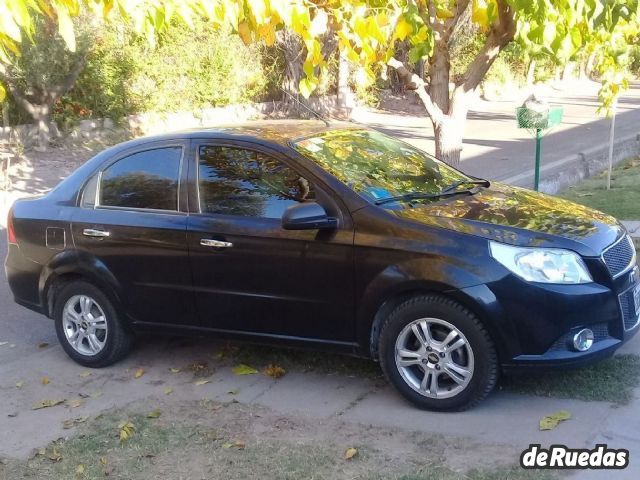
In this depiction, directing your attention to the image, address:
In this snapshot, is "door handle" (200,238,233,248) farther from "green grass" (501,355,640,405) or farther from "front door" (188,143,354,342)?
"green grass" (501,355,640,405)

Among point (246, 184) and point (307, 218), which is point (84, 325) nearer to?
point (246, 184)

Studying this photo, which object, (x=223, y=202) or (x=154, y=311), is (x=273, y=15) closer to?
(x=223, y=202)

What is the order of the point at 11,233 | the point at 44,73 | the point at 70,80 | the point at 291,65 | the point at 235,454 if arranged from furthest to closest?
the point at 291,65 < the point at 70,80 < the point at 44,73 < the point at 11,233 < the point at 235,454

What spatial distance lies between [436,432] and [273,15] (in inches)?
93.6

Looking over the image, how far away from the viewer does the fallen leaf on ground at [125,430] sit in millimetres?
4848

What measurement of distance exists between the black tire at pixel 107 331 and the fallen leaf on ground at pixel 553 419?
2964mm

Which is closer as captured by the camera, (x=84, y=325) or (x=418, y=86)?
(x=84, y=325)

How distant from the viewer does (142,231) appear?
5.77m

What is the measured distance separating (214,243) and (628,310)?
2.57m

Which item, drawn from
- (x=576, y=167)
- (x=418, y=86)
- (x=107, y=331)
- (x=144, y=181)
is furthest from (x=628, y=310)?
(x=576, y=167)

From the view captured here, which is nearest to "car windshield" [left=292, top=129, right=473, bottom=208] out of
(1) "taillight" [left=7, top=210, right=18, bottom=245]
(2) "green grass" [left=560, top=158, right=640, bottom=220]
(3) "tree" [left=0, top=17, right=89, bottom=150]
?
(1) "taillight" [left=7, top=210, right=18, bottom=245]

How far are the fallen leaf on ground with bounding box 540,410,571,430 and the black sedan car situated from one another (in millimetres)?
283

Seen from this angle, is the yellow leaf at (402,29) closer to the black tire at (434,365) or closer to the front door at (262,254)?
the front door at (262,254)

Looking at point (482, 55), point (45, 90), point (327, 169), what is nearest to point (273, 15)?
point (327, 169)
